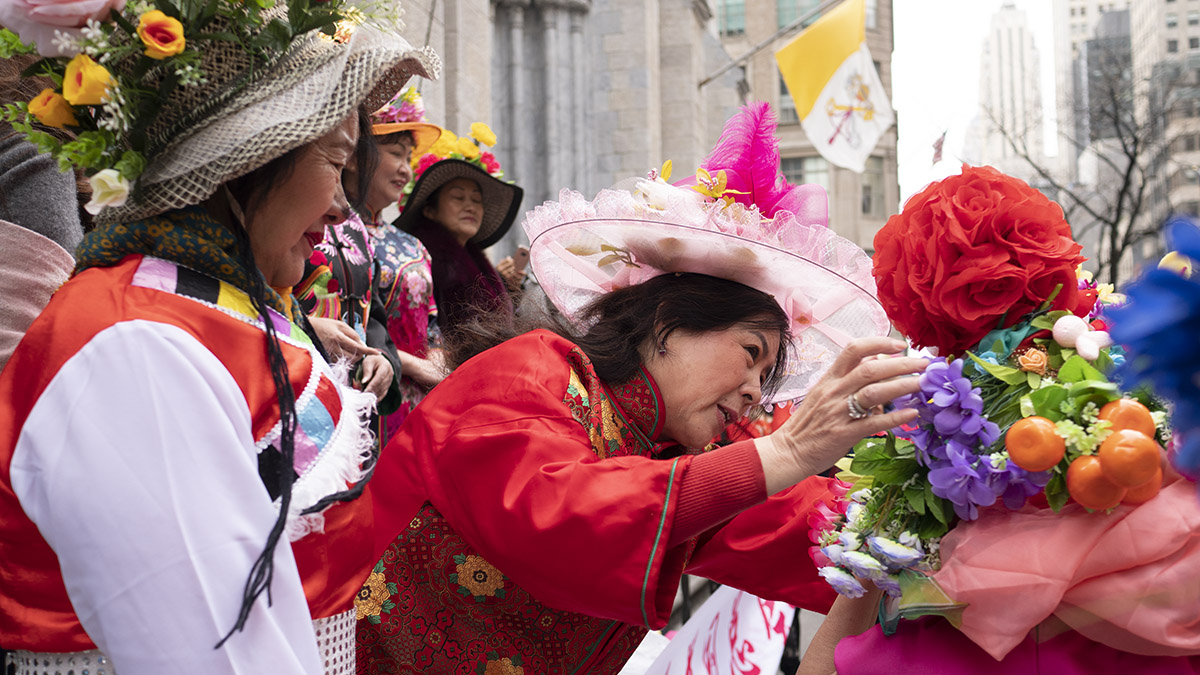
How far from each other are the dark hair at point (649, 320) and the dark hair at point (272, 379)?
0.97 meters

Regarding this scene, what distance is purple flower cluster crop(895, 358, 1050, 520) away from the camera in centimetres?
170

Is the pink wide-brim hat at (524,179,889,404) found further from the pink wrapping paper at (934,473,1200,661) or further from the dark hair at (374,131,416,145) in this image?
the dark hair at (374,131,416,145)

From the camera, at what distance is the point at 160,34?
1.53m

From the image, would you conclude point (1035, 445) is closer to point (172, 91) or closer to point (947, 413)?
point (947, 413)

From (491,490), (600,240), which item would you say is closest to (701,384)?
(600,240)

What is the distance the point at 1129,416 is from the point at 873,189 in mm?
44811

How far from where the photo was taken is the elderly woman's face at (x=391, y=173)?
4.54m

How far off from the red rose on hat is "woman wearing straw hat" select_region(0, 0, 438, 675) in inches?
40.1

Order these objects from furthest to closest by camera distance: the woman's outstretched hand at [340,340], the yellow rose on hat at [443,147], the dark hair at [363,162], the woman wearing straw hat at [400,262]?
the yellow rose on hat at [443,147], the woman wearing straw hat at [400,262], the woman's outstretched hand at [340,340], the dark hair at [363,162]

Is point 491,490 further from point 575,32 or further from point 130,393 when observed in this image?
point 575,32

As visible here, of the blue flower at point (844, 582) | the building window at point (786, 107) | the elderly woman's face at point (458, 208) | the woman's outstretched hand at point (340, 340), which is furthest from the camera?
the building window at point (786, 107)

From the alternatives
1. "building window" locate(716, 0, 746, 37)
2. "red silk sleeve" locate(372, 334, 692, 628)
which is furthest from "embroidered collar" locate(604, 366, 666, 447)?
"building window" locate(716, 0, 746, 37)

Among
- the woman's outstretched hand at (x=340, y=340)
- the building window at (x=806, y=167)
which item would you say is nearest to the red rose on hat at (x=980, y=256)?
the woman's outstretched hand at (x=340, y=340)

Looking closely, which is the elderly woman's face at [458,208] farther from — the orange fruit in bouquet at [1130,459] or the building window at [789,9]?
the building window at [789,9]
